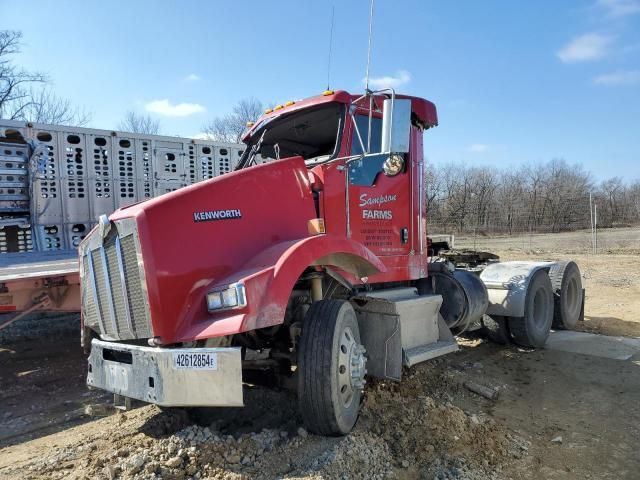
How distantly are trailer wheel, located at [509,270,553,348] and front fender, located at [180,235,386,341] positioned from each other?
430cm

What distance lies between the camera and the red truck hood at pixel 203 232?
3.10 meters

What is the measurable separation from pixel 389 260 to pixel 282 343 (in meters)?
1.59

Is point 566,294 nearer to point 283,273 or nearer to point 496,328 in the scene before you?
point 496,328

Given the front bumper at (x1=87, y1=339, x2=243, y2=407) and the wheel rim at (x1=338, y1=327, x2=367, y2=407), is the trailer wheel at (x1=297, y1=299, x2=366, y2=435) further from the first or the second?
the front bumper at (x1=87, y1=339, x2=243, y2=407)

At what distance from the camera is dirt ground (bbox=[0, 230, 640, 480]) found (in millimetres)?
3283

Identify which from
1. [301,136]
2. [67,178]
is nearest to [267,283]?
[301,136]

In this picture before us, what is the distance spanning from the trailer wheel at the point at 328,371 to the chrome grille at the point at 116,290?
1055mm

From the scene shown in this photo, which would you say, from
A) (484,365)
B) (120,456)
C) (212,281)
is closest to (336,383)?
(212,281)

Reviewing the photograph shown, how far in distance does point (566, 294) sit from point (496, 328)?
1.82 meters

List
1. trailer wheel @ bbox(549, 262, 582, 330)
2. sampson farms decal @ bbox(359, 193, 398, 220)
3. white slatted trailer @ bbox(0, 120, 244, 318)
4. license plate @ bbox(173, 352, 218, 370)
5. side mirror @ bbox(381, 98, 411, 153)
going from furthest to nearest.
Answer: trailer wheel @ bbox(549, 262, 582, 330) → white slatted trailer @ bbox(0, 120, 244, 318) → sampson farms decal @ bbox(359, 193, 398, 220) → side mirror @ bbox(381, 98, 411, 153) → license plate @ bbox(173, 352, 218, 370)

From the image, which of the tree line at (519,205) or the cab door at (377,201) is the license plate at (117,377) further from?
the tree line at (519,205)

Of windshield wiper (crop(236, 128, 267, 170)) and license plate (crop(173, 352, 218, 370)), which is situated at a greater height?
windshield wiper (crop(236, 128, 267, 170))

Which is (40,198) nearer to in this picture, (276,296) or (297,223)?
(297,223)

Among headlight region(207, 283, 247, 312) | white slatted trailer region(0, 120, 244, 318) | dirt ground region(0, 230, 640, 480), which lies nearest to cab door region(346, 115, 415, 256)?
dirt ground region(0, 230, 640, 480)
